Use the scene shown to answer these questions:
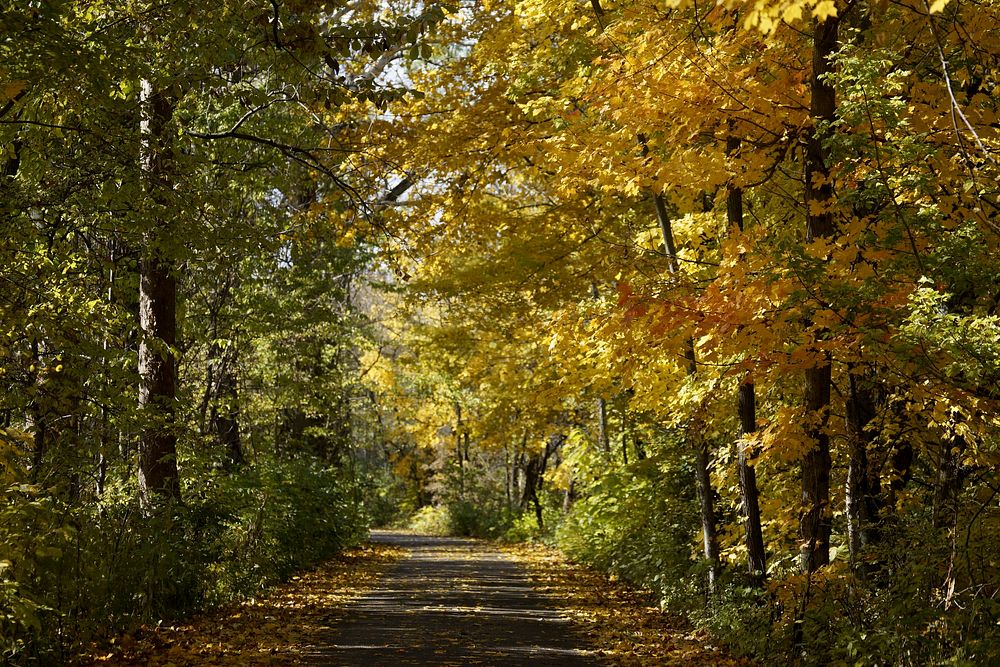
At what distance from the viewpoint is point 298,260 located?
20188 millimetres

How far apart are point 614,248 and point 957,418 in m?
5.62

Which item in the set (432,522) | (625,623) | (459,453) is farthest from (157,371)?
(459,453)

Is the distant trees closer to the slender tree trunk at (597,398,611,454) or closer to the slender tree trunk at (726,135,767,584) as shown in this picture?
the slender tree trunk at (726,135,767,584)

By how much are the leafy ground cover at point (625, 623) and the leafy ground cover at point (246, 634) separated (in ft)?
10.2

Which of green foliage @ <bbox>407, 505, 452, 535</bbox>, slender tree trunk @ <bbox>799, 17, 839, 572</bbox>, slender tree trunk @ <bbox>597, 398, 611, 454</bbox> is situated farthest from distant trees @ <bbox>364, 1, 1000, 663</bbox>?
green foliage @ <bbox>407, 505, 452, 535</bbox>

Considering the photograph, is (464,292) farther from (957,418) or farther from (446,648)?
(957,418)

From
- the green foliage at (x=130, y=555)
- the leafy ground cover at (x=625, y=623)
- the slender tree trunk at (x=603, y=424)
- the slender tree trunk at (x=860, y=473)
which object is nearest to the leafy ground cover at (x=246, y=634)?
the green foliage at (x=130, y=555)

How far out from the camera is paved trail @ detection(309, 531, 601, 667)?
8500mm

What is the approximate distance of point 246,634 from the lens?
9.31 m

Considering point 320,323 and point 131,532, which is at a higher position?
point 320,323

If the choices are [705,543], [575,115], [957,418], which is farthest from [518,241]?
[957,418]

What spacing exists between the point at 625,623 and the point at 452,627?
222 centimetres

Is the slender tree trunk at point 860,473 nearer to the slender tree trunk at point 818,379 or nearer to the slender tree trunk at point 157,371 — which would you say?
the slender tree trunk at point 818,379

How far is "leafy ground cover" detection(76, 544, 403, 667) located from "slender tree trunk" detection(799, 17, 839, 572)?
471 centimetres
